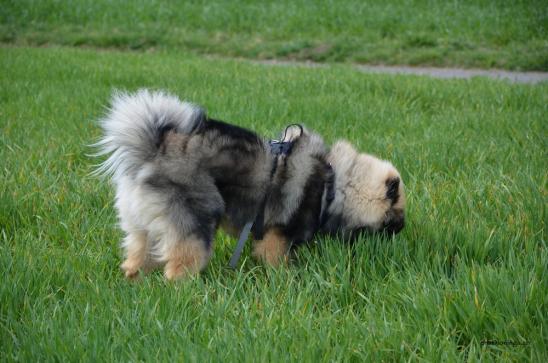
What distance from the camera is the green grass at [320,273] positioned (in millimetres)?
2477

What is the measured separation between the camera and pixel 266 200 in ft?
11.5

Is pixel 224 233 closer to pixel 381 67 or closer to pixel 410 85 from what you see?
pixel 410 85

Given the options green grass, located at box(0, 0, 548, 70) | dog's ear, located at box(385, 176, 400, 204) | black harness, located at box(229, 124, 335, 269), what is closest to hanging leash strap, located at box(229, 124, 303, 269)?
black harness, located at box(229, 124, 335, 269)

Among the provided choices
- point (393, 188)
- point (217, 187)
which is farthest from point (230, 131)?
point (393, 188)

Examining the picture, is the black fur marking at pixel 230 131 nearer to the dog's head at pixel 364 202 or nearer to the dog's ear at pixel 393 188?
the dog's head at pixel 364 202

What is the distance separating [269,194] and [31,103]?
4.80 meters

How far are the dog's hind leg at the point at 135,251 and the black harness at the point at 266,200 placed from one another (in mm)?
506

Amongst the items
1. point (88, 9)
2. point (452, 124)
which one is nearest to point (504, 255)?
point (452, 124)

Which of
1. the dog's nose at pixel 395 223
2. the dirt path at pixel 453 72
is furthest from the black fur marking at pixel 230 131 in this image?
the dirt path at pixel 453 72

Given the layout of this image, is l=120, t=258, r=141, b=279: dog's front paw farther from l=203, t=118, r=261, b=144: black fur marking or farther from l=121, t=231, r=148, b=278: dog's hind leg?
l=203, t=118, r=261, b=144: black fur marking

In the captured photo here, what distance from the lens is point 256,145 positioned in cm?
354

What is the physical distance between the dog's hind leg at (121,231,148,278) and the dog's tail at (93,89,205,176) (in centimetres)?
38

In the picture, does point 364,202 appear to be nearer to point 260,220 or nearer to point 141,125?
point 260,220

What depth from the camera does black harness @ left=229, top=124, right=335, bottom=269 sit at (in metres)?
3.39
